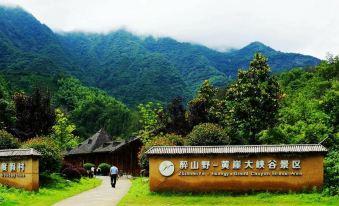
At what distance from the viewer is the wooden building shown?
228ft

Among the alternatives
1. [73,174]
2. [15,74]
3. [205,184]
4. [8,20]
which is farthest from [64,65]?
[205,184]

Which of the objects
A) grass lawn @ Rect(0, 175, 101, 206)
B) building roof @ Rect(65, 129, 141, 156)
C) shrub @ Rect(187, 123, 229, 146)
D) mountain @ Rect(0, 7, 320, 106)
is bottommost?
grass lawn @ Rect(0, 175, 101, 206)

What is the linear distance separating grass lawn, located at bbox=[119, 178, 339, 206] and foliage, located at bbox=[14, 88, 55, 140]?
77.7ft

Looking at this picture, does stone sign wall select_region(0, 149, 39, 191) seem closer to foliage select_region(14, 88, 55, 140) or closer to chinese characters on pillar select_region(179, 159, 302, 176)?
chinese characters on pillar select_region(179, 159, 302, 176)

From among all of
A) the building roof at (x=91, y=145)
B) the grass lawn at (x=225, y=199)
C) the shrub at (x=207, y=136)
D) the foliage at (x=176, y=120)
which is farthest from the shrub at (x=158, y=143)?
the building roof at (x=91, y=145)

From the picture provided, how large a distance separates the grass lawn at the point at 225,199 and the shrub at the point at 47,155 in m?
8.93

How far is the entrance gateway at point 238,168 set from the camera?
85.0 ft

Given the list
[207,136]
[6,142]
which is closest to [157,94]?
[207,136]

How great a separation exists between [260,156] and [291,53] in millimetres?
159631

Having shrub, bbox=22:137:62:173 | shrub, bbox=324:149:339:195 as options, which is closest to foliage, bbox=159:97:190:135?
shrub, bbox=22:137:62:173

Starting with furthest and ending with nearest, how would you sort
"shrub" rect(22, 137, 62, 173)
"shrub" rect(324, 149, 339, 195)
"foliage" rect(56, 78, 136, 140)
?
"foliage" rect(56, 78, 136, 140) < "shrub" rect(22, 137, 62, 173) < "shrub" rect(324, 149, 339, 195)

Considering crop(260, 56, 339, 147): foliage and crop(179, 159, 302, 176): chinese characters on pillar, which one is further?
crop(260, 56, 339, 147): foliage

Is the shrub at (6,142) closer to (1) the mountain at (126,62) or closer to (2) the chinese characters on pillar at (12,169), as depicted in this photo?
(2) the chinese characters on pillar at (12,169)

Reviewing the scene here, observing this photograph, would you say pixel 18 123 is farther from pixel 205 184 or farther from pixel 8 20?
pixel 8 20
